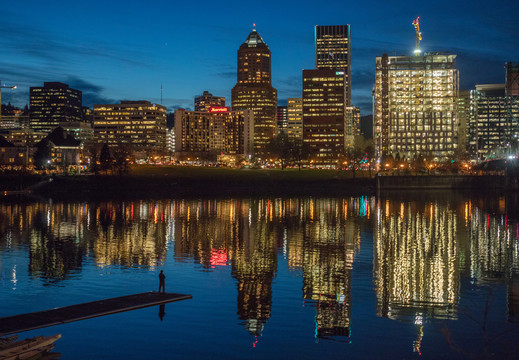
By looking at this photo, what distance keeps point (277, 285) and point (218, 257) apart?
1132 cm

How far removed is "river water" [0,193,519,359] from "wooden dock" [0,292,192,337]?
40cm

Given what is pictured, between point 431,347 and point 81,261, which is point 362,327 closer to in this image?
point 431,347

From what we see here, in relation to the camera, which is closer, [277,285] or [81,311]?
[81,311]

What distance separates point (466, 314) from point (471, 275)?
415 inches

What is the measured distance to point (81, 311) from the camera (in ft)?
86.0

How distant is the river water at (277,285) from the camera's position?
23.5 meters

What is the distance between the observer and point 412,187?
164 m

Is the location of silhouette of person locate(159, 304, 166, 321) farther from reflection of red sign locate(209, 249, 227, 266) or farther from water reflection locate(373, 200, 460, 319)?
reflection of red sign locate(209, 249, 227, 266)

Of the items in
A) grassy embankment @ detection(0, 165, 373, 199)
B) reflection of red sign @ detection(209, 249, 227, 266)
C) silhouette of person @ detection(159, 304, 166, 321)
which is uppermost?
grassy embankment @ detection(0, 165, 373, 199)

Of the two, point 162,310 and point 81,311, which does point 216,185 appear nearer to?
point 162,310

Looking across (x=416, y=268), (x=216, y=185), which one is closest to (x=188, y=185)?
(x=216, y=185)

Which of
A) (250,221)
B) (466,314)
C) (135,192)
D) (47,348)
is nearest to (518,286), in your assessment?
(466,314)

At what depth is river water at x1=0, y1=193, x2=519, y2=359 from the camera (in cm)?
2350

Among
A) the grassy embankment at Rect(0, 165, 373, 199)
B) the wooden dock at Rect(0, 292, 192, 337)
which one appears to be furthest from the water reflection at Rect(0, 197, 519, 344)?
the grassy embankment at Rect(0, 165, 373, 199)
